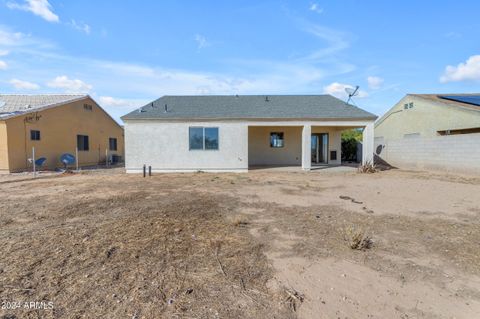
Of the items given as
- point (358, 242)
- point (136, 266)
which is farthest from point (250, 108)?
point (136, 266)

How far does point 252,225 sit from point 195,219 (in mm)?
1209

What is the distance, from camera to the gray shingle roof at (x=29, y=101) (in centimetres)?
1781

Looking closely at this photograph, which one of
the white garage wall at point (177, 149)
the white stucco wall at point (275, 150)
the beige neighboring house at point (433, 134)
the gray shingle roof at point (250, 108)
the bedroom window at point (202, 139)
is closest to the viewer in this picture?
the beige neighboring house at point (433, 134)

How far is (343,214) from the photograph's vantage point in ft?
20.8

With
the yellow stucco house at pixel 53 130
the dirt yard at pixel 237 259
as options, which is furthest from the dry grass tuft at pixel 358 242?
the yellow stucco house at pixel 53 130

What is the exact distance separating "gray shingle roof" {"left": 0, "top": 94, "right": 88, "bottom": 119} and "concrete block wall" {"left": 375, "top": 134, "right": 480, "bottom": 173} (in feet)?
77.0

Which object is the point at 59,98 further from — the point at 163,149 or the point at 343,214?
the point at 343,214

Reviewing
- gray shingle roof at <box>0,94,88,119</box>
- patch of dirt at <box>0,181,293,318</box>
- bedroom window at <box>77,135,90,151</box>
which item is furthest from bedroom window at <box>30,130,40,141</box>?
patch of dirt at <box>0,181,293,318</box>

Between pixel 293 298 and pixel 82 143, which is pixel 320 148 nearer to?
pixel 293 298

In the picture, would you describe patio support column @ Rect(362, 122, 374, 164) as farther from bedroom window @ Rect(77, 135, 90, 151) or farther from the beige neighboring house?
bedroom window @ Rect(77, 135, 90, 151)

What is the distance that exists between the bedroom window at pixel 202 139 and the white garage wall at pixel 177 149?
0.58ft

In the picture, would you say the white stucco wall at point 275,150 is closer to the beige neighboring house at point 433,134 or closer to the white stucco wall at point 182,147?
the white stucco wall at point 182,147

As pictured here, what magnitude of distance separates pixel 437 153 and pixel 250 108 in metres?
10.8

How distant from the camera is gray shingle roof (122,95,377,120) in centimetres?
1548
